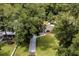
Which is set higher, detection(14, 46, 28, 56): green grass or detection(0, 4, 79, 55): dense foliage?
detection(0, 4, 79, 55): dense foliage

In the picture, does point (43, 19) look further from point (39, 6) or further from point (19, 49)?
point (19, 49)

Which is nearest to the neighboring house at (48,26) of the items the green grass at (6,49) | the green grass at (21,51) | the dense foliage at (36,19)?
the dense foliage at (36,19)

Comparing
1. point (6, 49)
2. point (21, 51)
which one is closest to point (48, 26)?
point (21, 51)

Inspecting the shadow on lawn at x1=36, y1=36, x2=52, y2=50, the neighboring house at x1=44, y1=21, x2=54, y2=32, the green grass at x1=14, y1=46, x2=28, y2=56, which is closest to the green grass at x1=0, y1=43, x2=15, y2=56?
the green grass at x1=14, y1=46, x2=28, y2=56

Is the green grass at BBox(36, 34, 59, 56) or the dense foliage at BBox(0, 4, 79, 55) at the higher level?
the dense foliage at BBox(0, 4, 79, 55)

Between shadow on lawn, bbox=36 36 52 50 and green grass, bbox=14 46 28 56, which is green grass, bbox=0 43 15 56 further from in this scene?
shadow on lawn, bbox=36 36 52 50

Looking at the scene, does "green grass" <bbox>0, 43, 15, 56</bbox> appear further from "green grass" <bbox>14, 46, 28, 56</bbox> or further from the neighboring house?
the neighboring house

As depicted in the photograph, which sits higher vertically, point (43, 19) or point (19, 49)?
point (43, 19)

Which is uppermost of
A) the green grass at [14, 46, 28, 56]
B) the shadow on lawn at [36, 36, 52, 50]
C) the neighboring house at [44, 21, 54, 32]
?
the neighboring house at [44, 21, 54, 32]

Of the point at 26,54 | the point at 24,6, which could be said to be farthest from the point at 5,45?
the point at 24,6

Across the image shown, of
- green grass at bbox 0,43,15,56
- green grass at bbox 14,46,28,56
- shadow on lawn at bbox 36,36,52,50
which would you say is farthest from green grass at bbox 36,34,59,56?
green grass at bbox 0,43,15,56
